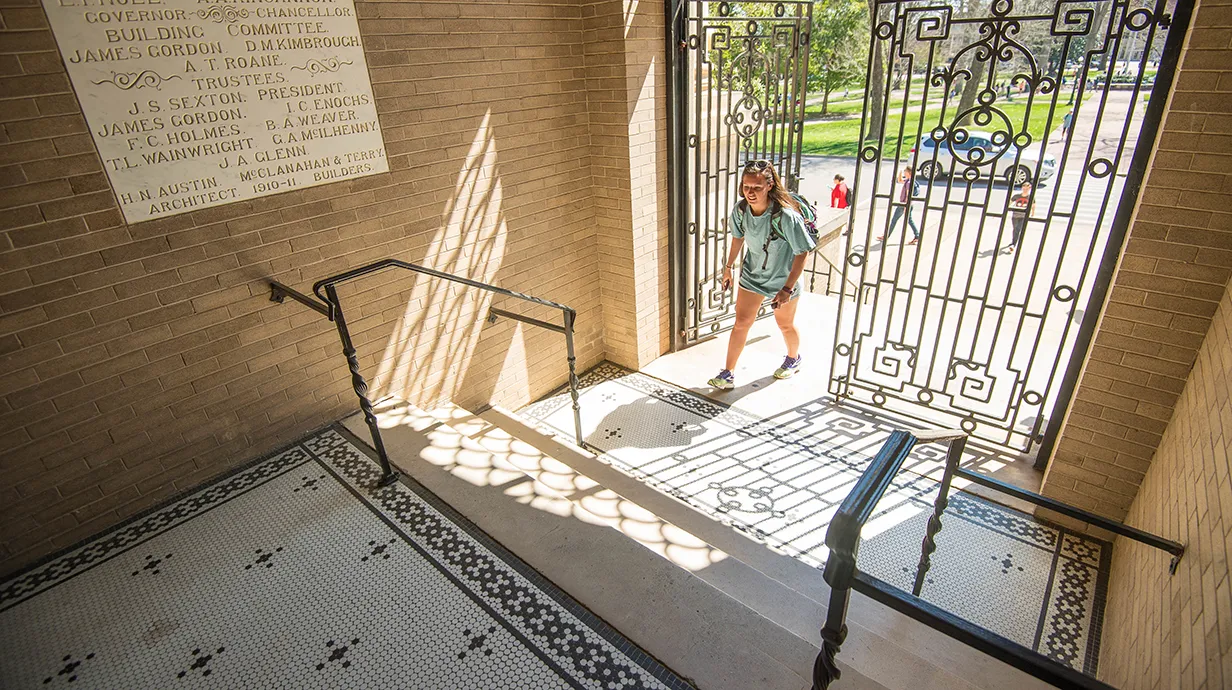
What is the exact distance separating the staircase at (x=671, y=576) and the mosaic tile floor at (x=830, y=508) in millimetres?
296

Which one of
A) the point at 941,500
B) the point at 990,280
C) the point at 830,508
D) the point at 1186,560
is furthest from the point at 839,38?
the point at 1186,560

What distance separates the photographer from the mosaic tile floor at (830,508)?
103 inches

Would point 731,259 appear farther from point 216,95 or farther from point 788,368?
point 216,95

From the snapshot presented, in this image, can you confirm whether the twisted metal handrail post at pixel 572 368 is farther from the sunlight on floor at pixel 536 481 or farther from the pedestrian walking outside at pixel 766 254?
the pedestrian walking outside at pixel 766 254

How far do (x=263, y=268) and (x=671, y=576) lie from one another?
2.19m

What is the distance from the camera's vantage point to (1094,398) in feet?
9.09

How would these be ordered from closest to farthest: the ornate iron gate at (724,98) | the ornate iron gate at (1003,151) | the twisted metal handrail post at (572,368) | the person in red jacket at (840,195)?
the ornate iron gate at (1003,151), the twisted metal handrail post at (572,368), the ornate iron gate at (724,98), the person in red jacket at (840,195)

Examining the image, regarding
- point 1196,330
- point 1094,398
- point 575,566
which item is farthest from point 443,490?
point 1196,330

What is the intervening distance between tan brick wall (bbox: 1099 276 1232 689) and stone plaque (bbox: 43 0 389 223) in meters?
3.38

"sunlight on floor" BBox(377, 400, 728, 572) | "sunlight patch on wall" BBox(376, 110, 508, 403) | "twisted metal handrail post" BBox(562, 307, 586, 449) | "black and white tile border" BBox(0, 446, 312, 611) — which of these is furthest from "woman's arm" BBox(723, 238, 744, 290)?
"black and white tile border" BBox(0, 446, 312, 611)

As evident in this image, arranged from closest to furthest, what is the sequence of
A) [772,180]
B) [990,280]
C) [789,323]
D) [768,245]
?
[990,280] → [772,180] → [768,245] → [789,323]

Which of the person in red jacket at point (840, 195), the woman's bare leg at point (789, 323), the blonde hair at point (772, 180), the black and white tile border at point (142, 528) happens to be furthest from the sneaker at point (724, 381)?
the person in red jacket at point (840, 195)

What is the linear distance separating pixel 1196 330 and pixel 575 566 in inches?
101

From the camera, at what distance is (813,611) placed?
2.23 meters
